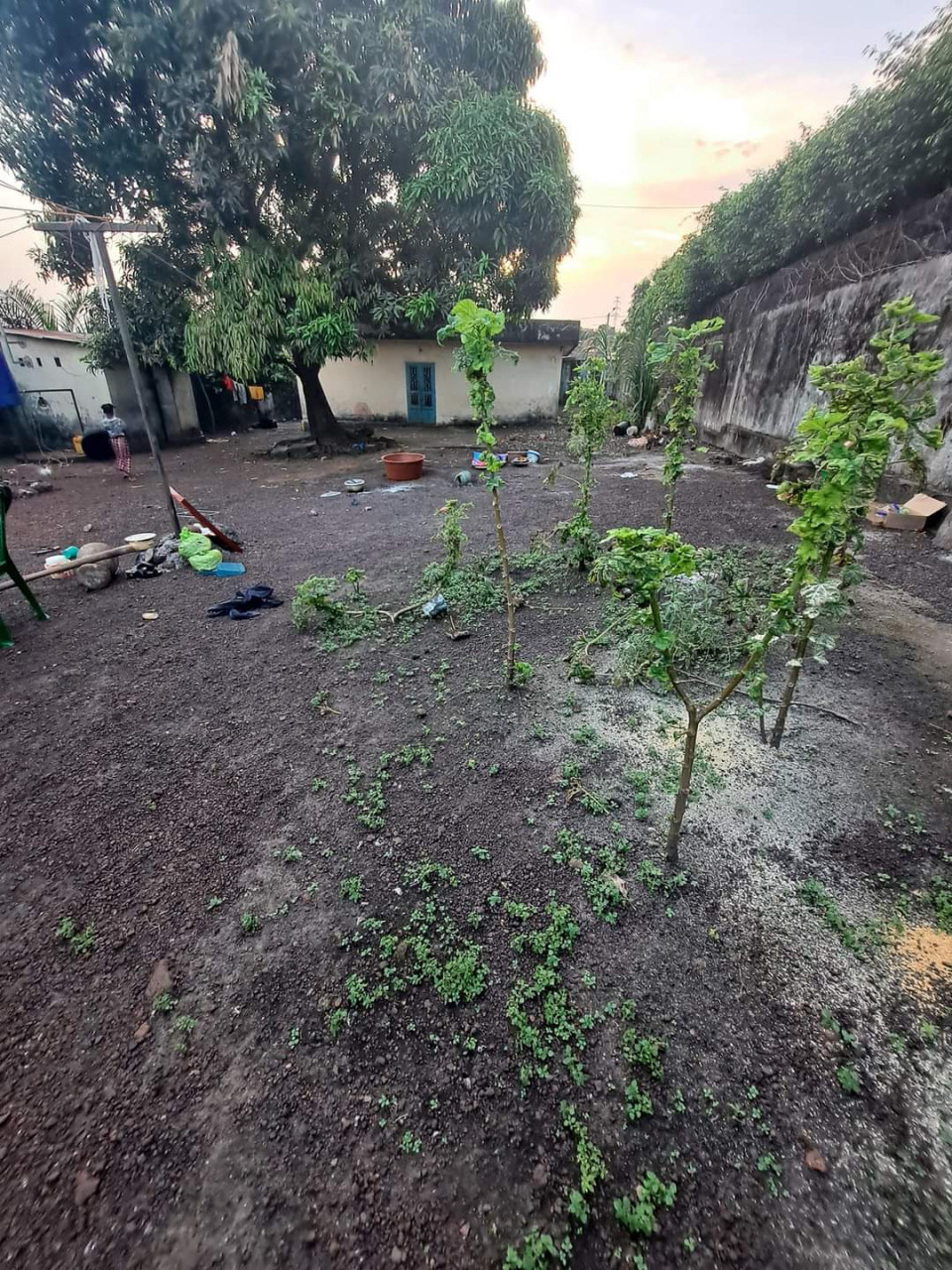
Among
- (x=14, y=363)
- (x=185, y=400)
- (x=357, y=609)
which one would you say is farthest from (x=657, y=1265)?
(x=185, y=400)

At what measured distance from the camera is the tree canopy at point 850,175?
232 inches

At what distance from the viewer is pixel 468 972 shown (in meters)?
1.77

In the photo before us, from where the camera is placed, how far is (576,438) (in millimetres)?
5344

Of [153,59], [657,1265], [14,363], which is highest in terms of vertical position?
[153,59]

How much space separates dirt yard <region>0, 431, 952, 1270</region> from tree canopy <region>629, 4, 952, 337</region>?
22.1 feet

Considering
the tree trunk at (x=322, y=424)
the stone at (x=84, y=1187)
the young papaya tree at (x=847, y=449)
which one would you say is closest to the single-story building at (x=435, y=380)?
the tree trunk at (x=322, y=424)

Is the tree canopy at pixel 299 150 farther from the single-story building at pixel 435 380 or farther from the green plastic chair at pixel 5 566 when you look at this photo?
the green plastic chair at pixel 5 566

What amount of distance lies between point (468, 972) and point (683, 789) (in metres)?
1.02

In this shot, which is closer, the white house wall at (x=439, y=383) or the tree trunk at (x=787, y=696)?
the tree trunk at (x=787, y=696)

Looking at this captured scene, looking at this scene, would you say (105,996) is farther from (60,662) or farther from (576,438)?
(576,438)

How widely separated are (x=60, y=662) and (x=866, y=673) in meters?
5.44

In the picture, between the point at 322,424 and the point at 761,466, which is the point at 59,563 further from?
the point at 761,466

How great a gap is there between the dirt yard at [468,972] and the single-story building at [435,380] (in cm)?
1367

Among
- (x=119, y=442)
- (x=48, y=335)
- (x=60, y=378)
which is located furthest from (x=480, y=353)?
(x=48, y=335)
